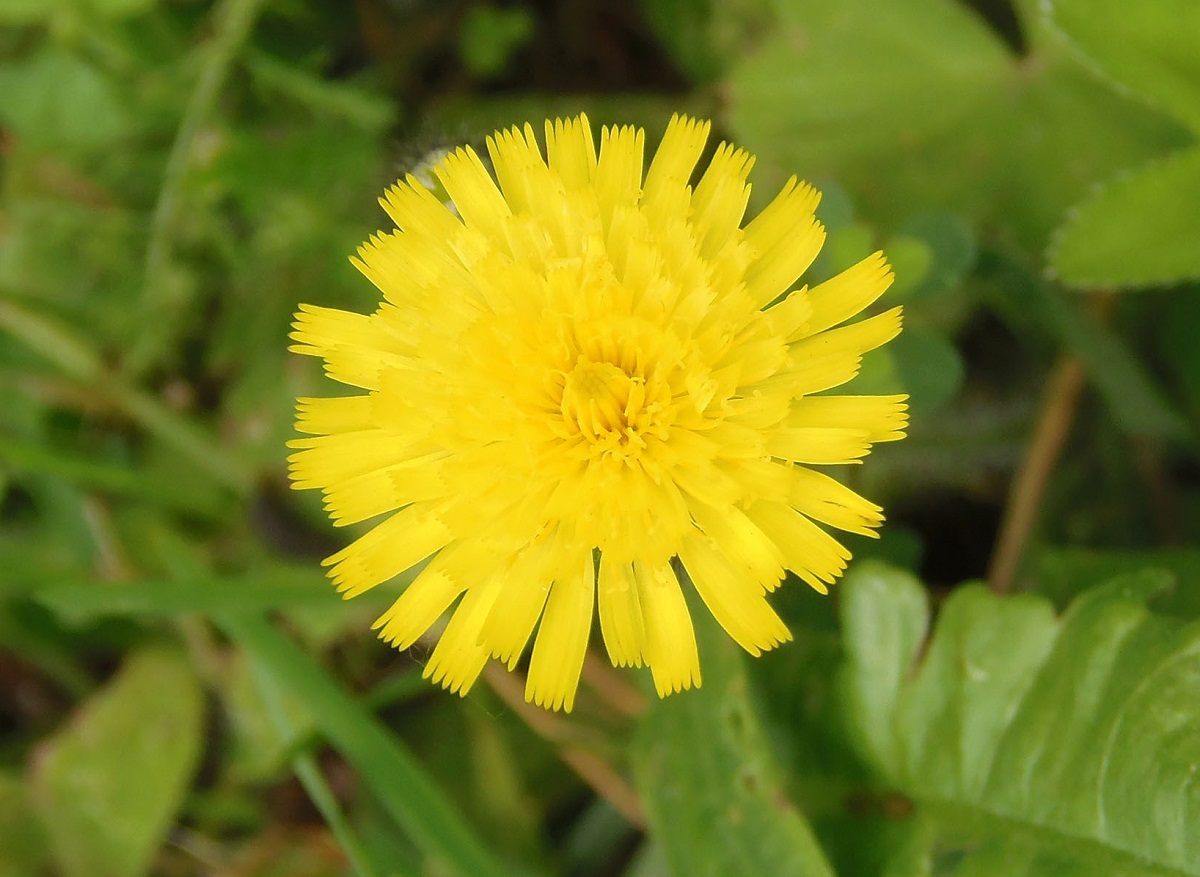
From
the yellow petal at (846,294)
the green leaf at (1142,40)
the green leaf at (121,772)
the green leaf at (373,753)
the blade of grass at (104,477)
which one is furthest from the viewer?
the green leaf at (121,772)

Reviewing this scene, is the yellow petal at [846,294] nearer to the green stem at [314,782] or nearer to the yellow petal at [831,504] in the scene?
the yellow petal at [831,504]

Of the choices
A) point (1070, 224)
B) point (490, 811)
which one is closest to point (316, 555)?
point (490, 811)

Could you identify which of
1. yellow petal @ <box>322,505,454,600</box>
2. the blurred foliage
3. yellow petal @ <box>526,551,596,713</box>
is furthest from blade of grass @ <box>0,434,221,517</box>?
yellow petal @ <box>526,551,596,713</box>

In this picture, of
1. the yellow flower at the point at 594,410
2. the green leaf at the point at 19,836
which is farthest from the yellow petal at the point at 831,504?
the green leaf at the point at 19,836

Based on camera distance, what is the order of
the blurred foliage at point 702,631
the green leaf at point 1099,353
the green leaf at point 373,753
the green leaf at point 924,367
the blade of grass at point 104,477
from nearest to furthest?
the blurred foliage at point 702,631
the green leaf at point 924,367
the green leaf at point 373,753
the green leaf at point 1099,353
the blade of grass at point 104,477

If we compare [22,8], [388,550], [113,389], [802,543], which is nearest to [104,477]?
Answer: [113,389]

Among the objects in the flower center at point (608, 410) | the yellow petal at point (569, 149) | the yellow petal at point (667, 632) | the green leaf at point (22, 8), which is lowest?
the yellow petal at point (667, 632)

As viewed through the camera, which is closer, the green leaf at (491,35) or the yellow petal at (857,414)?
the yellow petal at (857,414)
